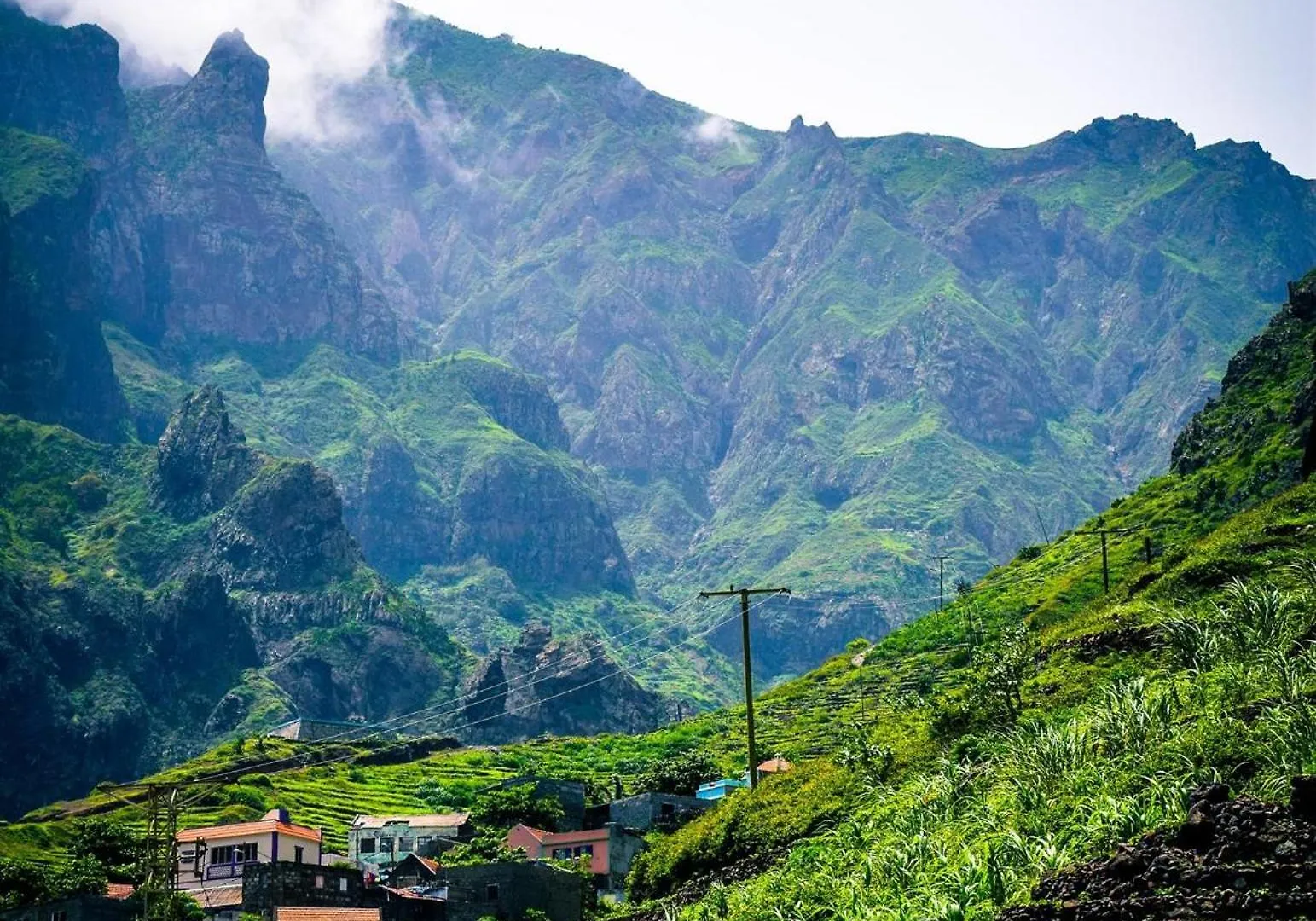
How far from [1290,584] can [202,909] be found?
2232 inches

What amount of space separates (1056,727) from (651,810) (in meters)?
66.8

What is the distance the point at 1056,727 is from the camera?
5591 centimetres

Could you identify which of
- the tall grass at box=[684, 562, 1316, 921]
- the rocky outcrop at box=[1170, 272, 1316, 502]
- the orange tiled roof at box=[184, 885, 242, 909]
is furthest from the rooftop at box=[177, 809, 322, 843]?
the rocky outcrop at box=[1170, 272, 1316, 502]

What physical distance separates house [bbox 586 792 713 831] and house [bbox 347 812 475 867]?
10910 millimetres

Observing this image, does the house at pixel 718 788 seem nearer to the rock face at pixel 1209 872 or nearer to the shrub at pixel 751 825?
the shrub at pixel 751 825

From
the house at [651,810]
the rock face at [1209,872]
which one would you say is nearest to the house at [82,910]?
the house at [651,810]

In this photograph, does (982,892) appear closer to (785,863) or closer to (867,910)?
(867,910)

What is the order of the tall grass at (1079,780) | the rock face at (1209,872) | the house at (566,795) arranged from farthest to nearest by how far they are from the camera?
the house at (566,795)
the tall grass at (1079,780)
the rock face at (1209,872)

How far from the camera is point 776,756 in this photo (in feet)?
390

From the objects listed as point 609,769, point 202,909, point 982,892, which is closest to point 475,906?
point 202,909

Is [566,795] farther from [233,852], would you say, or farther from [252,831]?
[233,852]

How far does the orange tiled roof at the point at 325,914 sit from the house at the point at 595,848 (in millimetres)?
24024

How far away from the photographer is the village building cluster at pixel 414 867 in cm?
8506

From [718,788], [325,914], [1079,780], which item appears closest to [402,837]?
[718,788]
